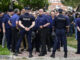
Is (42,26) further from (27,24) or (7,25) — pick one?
(7,25)

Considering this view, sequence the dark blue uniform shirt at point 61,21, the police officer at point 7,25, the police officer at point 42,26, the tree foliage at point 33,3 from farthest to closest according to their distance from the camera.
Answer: the tree foliage at point 33,3
the police officer at point 7,25
the police officer at point 42,26
the dark blue uniform shirt at point 61,21

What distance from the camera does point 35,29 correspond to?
12.6 meters

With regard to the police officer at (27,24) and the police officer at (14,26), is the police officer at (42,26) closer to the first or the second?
the police officer at (27,24)

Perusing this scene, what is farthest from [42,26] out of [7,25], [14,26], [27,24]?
[7,25]

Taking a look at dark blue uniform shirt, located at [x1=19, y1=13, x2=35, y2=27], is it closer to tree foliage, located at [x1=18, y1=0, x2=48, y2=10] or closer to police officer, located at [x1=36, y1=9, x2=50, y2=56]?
police officer, located at [x1=36, y1=9, x2=50, y2=56]

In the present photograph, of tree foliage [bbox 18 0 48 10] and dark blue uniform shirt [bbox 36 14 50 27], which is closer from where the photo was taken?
dark blue uniform shirt [bbox 36 14 50 27]

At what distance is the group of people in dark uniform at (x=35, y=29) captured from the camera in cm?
1155

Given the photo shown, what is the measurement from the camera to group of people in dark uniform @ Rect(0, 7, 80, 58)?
11555mm

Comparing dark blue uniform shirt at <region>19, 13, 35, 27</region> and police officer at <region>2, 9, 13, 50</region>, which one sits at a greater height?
dark blue uniform shirt at <region>19, 13, 35, 27</region>

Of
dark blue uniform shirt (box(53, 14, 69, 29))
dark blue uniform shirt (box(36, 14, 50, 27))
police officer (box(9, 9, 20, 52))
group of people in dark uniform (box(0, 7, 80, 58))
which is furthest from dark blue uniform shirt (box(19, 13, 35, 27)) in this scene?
dark blue uniform shirt (box(53, 14, 69, 29))

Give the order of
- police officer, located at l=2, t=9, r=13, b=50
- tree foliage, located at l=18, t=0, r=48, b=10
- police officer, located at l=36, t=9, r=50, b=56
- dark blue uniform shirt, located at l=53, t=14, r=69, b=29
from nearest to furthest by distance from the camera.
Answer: dark blue uniform shirt, located at l=53, t=14, r=69, b=29
police officer, located at l=36, t=9, r=50, b=56
police officer, located at l=2, t=9, r=13, b=50
tree foliage, located at l=18, t=0, r=48, b=10

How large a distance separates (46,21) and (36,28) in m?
0.79

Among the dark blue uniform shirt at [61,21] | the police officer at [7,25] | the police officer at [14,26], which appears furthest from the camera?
the police officer at [7,25]

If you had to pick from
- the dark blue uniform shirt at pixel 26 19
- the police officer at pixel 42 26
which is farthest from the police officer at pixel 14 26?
the police officer at pixel 42 26
